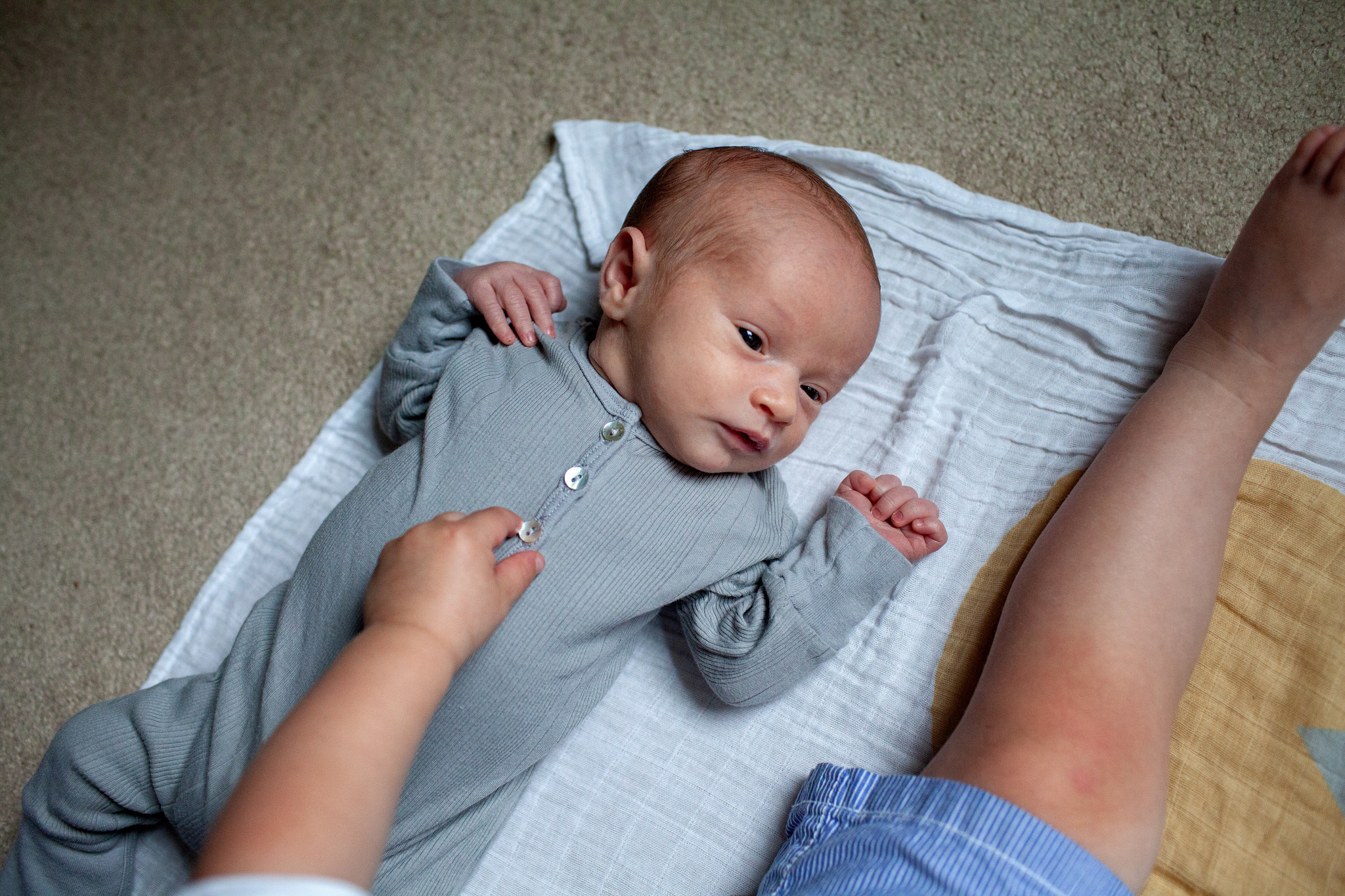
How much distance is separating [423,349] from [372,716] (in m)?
A: 0.50

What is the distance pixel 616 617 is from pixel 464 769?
0.20 meters

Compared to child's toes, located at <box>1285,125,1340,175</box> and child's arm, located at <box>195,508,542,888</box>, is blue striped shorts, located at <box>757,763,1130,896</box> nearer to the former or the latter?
child's arm, located at <box>195,508,542,888</box>

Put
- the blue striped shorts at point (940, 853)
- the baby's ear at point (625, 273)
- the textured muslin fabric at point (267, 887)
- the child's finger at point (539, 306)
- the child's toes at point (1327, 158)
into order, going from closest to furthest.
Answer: the textured muslin fabric at point (267, 887) < the blue striped shorts at point (940, 853) < the child's toes at point (1327, 158) < the baby's ear at point (625, 273) < the child's finger at point (539, 306)

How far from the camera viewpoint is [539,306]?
36.9 inches

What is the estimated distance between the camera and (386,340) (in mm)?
1141

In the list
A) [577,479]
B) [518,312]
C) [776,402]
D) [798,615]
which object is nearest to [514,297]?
[518,312]

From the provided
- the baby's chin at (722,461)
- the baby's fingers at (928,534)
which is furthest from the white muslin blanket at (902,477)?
the baby's chin at (722,461)

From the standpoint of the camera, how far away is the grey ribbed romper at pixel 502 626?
81 cm

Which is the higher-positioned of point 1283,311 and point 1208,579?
point 1283,311

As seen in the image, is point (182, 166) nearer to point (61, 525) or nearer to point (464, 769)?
point (61, 525)

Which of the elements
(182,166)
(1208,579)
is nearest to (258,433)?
(182,166)

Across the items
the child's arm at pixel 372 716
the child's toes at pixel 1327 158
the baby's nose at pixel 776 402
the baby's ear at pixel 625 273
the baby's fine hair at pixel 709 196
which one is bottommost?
the child's arm at pixel 372 716

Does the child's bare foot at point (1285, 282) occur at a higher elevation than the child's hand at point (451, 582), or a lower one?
higher

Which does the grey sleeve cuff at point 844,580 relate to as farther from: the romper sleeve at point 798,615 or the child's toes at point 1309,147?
the child's toes at point 1309,147
